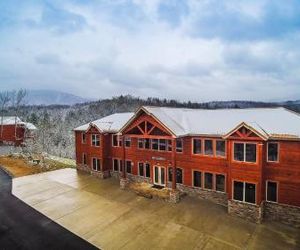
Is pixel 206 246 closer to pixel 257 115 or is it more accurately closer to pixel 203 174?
pixel 203 174

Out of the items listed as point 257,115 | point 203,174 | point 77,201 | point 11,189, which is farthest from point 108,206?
point 257,115

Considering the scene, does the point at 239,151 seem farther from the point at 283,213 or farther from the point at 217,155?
the point at 283,213

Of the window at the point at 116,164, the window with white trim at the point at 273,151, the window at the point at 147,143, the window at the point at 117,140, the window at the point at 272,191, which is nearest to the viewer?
the window with white trim at the point at 273,151

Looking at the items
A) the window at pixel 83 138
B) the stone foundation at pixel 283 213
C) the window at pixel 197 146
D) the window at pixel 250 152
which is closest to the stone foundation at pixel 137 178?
A: the window at pixel 197 146

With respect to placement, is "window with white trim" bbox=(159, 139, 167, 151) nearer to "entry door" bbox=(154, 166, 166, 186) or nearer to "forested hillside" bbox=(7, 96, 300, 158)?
"entry door" bbox=(154, 166, 166, 186)

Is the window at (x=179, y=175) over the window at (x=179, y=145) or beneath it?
beneath

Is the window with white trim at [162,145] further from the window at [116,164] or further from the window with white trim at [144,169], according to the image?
the window at [116,164]


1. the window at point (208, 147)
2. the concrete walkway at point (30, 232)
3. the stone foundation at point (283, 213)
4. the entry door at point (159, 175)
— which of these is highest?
the window at point (208, 147)
